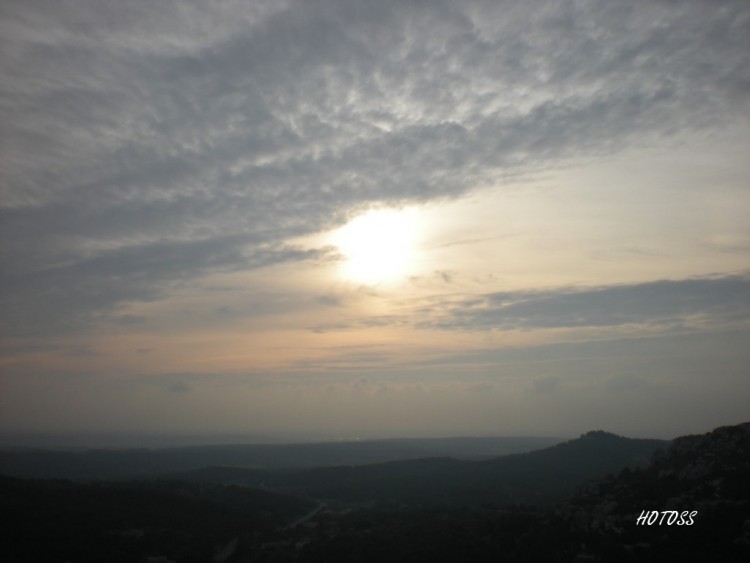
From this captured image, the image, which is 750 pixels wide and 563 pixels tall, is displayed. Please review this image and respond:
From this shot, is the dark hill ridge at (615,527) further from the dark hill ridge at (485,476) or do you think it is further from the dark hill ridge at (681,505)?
the dark hill ridge at (485,476)

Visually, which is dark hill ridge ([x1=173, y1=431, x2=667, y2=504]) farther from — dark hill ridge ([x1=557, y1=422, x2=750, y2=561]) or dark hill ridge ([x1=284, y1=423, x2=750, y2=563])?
dark hill ridge ([x1=557, y1=422, x2=750, y2=561])

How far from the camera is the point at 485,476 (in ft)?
417

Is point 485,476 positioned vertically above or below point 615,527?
above

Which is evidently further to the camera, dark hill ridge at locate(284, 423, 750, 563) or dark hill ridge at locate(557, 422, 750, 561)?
dark hill ridge at locate(284, 423, 750, 563)

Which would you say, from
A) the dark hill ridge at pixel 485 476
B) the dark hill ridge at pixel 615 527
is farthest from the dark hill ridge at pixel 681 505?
the dark hill ridge at pixel 485 476

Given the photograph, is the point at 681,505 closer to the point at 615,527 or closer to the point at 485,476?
the point at 615,527

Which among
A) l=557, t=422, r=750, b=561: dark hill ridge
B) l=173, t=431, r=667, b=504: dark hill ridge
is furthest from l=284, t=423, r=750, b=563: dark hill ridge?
l=173, t=431, r=667, b=504: dark hill ridge

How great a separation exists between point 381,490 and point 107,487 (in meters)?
59.8

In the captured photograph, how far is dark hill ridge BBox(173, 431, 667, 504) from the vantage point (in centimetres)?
11038

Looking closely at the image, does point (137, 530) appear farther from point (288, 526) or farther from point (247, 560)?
point (288, 526)

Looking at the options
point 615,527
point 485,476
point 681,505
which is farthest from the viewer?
point 485,476

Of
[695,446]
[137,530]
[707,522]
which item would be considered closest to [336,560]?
[137,530]

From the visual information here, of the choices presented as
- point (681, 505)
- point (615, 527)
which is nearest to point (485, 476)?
point (615, 527)

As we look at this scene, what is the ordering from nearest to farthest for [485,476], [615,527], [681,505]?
[681,505], [615,527], [485,476]
